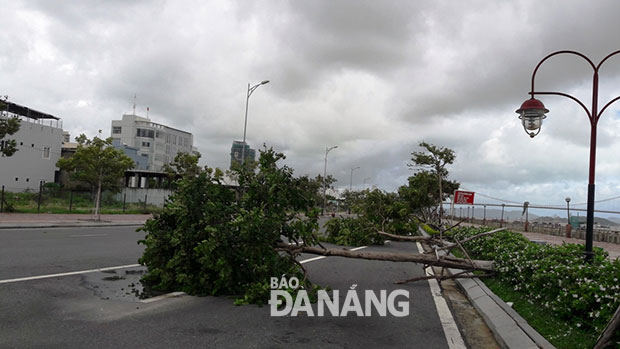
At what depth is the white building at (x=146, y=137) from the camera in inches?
3816

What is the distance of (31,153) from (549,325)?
2386 inches

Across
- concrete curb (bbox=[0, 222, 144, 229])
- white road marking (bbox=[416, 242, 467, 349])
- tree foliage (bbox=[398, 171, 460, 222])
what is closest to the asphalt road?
white road marking (bbox=[416, 242, 467, 349])

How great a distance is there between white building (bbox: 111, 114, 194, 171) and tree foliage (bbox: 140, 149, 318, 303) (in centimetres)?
8955

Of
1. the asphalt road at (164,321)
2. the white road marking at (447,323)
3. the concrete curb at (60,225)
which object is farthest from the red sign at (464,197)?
the concrete curb at (60,225)

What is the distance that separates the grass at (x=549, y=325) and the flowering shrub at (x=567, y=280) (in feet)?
0.31

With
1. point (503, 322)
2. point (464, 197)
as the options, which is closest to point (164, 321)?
point (503, 322)

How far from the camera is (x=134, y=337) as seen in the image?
17.9 ft

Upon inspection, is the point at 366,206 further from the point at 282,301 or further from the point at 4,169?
the point at 4,169

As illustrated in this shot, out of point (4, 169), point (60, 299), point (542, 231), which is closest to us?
point (60, 299)

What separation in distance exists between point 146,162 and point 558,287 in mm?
90099

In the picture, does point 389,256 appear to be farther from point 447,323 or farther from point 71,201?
point 71,201

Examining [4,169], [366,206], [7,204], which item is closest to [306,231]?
[366,206]

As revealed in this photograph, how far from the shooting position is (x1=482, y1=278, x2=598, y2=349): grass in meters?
5.38

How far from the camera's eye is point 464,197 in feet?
91.6
